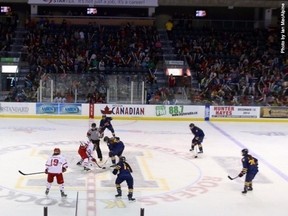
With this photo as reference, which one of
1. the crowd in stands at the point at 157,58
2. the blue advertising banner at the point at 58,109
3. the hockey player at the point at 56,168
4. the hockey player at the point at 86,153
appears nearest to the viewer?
the hockey player at the point at 56,168

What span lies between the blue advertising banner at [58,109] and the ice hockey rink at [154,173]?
4.33 ft

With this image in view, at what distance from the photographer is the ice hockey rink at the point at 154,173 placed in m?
8.23

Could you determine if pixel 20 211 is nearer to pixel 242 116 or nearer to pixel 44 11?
pixel 242 116

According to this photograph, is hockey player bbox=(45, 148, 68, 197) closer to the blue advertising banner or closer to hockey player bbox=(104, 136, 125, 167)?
hockey player bbox=(104, 136, 125, 167)

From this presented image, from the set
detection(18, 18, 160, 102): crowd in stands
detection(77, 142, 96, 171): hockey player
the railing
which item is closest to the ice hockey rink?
detection(77, 142, 96, 171): hockey player

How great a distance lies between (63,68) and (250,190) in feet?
44.4

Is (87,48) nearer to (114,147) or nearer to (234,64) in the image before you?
(234,64)

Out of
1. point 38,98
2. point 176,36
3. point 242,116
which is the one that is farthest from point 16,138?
point 176,36

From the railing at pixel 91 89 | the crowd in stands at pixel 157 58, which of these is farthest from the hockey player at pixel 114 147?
the crowd in stands at pixel 157 58

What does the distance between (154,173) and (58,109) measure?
9.11 metres

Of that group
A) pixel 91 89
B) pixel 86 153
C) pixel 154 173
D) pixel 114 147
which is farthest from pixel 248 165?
pixel 91 89

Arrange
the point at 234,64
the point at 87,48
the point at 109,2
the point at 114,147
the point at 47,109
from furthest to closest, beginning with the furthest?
the point at 87,48 < the point at 234,64 < the point at 109,2 < the point at 47,109 < the point at 114,147

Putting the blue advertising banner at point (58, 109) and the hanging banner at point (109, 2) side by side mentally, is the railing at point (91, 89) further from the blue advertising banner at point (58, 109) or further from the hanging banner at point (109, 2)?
the hanging banner at point (109, 2)

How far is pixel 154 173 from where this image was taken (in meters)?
10.9
